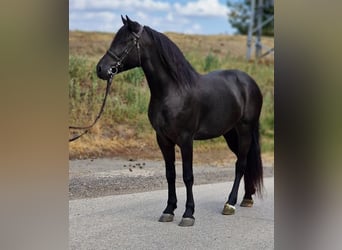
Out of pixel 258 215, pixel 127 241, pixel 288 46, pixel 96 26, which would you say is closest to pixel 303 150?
pixel 288 46

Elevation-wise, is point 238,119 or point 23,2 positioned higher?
point 23,2

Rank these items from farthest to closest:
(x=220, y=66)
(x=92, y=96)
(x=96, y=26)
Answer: (x=220, y=66) → (x=96, y=26) → (x=92, y=96)

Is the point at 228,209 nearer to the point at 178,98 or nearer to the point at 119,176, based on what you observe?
the point at 178,98

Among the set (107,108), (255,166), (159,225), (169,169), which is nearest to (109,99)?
(107,108)

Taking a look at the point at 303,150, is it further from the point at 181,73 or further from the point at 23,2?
the point at 181,73

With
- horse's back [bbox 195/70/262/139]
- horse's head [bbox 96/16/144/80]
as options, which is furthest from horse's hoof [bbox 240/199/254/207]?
horse's head [bbox 96/16/144/80]

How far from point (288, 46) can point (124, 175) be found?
9.79ft

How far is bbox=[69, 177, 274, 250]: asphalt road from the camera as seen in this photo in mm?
2541

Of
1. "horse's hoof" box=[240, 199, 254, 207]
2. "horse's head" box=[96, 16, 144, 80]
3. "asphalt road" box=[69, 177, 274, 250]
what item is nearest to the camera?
"asphalt road" box=[69, 177, 274, 250]

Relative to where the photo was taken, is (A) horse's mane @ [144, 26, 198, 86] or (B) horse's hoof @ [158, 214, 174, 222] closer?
(A) horse's mane @ [144, 26, 198, 86]

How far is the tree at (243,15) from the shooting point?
819cm

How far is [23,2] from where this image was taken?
1.09m

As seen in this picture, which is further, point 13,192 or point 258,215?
point 258,215

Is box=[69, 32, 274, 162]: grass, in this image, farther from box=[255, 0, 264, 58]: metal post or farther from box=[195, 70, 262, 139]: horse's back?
box=[255, 0, 264, 58]: metal post
